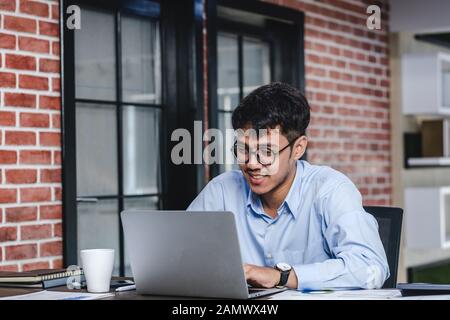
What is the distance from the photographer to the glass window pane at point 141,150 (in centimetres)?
364

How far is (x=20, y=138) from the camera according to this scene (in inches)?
117

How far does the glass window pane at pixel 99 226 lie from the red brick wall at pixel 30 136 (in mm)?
262

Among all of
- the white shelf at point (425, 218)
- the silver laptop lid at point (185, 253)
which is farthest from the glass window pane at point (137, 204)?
the white shelf at point (425, 218)

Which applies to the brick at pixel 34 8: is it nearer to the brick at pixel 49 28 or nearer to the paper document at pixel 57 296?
the brick at pixel 49 28

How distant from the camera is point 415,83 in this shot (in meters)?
5.23

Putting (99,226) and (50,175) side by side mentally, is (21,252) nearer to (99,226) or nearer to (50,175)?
(50,175)

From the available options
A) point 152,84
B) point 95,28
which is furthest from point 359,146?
point 95,28

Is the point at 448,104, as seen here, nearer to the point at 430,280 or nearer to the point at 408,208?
the point at 408,208

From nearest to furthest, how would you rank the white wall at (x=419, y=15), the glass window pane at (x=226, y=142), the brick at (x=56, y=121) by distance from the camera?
1. the brick at (x=56, y=121)
2. the glass window pane at (x=226, y=142)
3. the white wall at (x=419, y=15)

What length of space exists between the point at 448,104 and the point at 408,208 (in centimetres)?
86

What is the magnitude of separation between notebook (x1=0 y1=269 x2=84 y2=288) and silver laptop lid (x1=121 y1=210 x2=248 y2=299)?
0.31 m

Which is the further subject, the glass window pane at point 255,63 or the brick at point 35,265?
the glass window pane at point 255,63

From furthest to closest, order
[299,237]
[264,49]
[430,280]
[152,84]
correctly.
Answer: [430,280]
[264,49]
[152,84]
[299,237]

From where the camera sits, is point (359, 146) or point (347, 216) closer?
point (347, 216)
